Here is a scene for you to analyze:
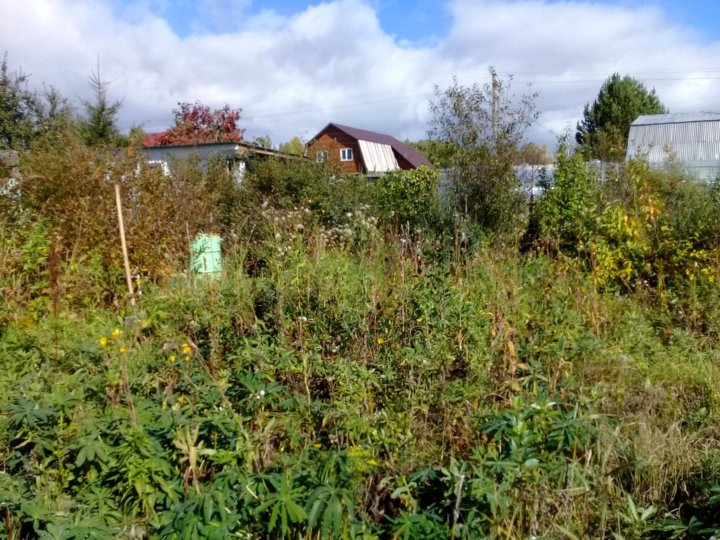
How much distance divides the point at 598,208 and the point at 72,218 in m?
5.33

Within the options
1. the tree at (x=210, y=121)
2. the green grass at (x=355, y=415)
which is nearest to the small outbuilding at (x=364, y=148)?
the tree at (x=210, y=121)

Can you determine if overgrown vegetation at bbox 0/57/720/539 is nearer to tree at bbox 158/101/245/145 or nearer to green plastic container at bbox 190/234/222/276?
green plastic container at bbox 190/234/222/276

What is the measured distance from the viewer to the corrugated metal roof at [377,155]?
128 ft

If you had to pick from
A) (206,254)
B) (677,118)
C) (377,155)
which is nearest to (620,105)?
(677,118)

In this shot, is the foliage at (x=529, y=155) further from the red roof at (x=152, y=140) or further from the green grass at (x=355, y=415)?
the red roof at (x=152, y=140)

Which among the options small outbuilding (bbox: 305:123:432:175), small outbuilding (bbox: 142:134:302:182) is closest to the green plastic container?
small outbuilding (bbox: 142:134:302:182)

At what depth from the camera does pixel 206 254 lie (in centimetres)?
660

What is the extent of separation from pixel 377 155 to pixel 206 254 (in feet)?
114

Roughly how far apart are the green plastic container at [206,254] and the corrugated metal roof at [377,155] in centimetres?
3171

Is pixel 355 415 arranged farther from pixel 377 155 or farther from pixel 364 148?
pixel 377 155

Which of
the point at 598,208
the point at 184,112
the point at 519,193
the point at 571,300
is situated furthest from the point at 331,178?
the point at 184,112

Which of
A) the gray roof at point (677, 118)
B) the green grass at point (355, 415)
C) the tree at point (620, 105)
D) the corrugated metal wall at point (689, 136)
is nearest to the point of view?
the green grass at point (355, 415)

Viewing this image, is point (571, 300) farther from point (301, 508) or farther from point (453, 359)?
point (301, 508)

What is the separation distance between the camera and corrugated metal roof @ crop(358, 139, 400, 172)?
38906 mm
